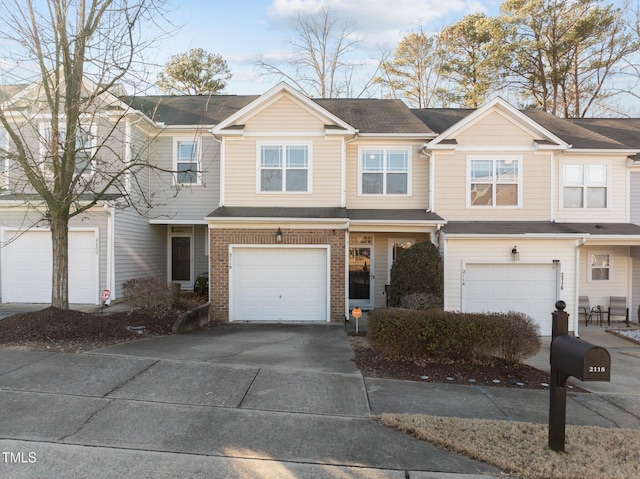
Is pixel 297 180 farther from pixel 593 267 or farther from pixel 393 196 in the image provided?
pixel 593 267

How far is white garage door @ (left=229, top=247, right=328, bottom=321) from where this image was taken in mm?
11234

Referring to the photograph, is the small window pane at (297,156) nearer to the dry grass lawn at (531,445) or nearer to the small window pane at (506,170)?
the small window pane at (506,170)

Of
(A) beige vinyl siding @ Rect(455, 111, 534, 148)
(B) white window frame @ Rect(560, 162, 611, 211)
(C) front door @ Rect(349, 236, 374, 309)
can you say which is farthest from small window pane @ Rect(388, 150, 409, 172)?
(B) white window frame @ Rect(560, 162, 611, 211)

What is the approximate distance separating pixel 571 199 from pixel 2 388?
15.0 meters

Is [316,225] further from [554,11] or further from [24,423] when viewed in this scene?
[554,11]

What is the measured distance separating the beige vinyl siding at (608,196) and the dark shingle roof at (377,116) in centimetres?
488

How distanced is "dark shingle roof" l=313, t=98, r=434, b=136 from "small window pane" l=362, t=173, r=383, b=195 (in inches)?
55.1

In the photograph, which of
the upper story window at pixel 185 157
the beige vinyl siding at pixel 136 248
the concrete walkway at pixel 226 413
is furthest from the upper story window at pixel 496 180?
the beige vinyl siding at pixel 136 248

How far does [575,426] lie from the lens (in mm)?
4691

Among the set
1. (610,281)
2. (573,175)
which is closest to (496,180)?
(573,175)

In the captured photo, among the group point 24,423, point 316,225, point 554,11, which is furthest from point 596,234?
point 554,11

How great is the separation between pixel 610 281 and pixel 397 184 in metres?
8.19

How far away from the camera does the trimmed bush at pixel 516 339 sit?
22.8ft

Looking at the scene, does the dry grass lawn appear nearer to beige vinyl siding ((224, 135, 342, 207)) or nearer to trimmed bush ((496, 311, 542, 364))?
trimmed bush ((496, 311, 542, 364))
